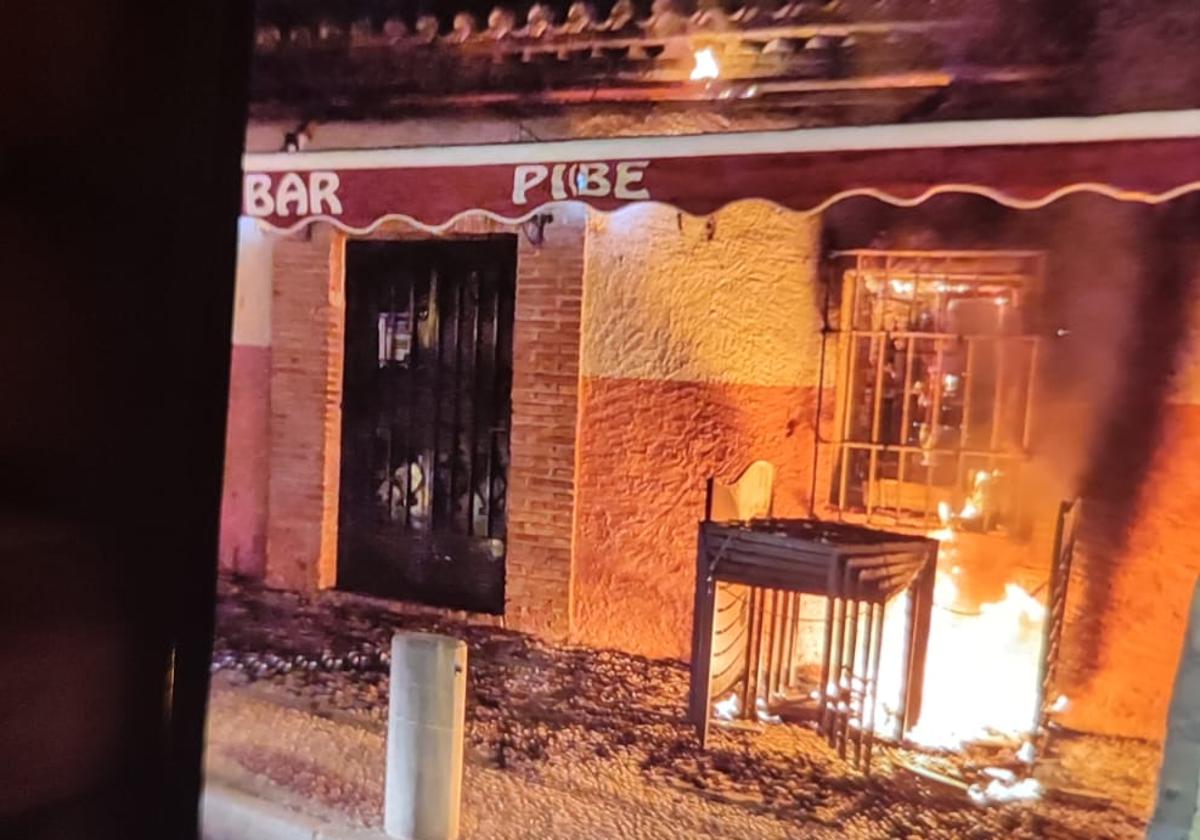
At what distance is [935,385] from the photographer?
234 cm

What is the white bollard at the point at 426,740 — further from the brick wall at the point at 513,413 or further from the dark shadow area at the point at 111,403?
the dark shadow area at the point at 111,403

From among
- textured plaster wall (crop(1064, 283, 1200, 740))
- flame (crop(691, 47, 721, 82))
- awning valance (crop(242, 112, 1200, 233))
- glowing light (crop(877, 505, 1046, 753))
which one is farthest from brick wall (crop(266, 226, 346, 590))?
textured plaster wall (crop(1064, 283, 1200, 740))

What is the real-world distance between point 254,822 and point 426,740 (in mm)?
585

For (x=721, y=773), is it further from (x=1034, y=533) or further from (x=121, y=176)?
(x=121, y=176)

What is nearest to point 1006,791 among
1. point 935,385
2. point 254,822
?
point 935,385

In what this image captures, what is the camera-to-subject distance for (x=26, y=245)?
323 cm

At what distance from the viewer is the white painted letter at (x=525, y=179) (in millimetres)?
2607

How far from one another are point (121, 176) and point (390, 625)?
1.49 metres

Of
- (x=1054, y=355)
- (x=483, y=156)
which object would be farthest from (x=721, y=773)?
(x=483, y=156)

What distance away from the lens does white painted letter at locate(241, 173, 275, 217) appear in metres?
2.95

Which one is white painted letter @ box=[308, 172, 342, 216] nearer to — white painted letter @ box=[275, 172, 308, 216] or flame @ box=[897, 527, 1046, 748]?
white painted letter @ box=[275, 172, 308, 216]

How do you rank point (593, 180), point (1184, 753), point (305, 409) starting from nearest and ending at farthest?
point (1184, 753) → point (593, 180) → point (305, 409)

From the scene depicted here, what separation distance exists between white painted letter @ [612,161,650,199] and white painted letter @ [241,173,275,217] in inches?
37.4

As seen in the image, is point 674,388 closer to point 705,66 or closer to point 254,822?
point 705,66
